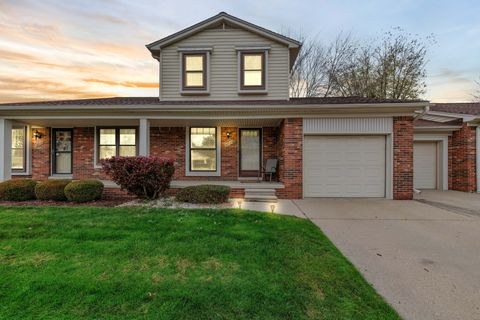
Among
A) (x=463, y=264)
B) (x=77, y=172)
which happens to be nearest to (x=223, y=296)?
(x=463, y=264)

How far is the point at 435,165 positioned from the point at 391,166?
4860mm

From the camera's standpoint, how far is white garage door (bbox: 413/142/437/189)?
1076 cm

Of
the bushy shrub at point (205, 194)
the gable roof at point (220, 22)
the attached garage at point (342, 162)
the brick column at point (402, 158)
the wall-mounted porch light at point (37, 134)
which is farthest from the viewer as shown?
the wall-mounted porch light at point (37, 134)

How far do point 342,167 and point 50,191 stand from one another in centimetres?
926

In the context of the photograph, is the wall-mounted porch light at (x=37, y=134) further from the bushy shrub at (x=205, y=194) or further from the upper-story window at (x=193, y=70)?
the bushy shrub at (x=205, y=194)

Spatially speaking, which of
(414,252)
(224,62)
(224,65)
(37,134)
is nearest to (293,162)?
(414,252)

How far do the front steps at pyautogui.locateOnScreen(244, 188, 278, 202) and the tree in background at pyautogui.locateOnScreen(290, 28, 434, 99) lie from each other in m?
13.4

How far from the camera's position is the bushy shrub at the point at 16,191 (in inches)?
276

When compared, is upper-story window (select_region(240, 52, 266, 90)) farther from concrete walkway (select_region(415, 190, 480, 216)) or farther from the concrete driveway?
concrete walkway (select_region(415, 190, 480, 216))

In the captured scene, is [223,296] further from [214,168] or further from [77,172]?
[77,172]

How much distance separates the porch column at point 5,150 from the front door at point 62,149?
6.41 feet

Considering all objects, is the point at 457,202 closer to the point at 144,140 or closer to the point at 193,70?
the point at 193,70

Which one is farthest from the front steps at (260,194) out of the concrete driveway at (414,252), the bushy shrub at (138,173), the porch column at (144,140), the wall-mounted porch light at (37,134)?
the wall-mounted porch light at (37,134)

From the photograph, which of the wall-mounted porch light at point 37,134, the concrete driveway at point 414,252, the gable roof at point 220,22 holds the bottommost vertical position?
the concrete driveway at point 414,252
